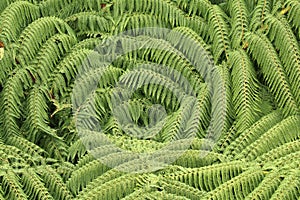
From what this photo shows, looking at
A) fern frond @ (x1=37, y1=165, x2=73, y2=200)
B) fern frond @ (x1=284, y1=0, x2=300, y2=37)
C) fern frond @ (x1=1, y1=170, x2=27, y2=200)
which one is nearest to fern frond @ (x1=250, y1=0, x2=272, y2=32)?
fern frond @ (x1=284, y1=0, x2=300, y2=37)

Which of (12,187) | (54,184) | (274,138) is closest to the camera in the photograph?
(12,187)

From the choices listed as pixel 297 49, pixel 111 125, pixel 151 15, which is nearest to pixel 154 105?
pixel 111 125

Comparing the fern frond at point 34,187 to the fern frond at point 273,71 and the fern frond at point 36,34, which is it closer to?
the fern frond at point 36,34

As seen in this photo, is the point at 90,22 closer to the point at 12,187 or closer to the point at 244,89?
the point at 244,89

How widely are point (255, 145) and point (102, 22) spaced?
1265 mm

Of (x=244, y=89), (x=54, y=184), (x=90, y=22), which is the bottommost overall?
(x=54, y=184)

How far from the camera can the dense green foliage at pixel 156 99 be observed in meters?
3.13

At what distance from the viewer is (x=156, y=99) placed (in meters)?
3.73

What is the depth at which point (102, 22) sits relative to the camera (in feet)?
12.9

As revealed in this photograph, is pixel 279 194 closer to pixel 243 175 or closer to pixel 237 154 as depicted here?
pixel 243 175

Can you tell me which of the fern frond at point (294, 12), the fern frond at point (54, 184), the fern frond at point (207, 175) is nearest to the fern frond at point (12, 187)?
the fern frond at point (54, 184)

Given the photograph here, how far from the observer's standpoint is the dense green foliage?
313 centimetres

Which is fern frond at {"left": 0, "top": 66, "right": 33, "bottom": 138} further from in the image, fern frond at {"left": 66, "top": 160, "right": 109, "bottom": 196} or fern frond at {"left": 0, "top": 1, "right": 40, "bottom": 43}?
fern frond at {"left": 66, "top": 160, "right": 109, "bottom": 196}

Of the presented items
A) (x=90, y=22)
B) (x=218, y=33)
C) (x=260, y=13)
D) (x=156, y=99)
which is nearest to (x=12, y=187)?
(x=156, y=99)
